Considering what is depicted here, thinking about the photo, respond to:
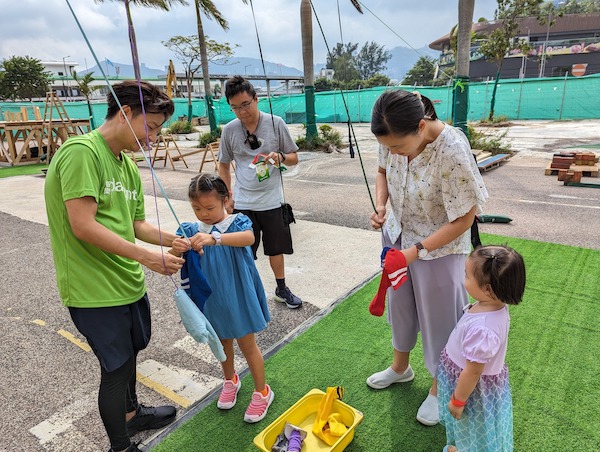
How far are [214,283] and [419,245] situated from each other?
103 cm

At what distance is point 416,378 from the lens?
2.60 m

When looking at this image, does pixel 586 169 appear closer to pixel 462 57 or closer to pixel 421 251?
pixel 462 57

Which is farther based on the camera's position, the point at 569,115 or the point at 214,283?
the point at 569,115

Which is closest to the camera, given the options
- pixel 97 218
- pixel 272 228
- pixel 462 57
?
pixel 97 218

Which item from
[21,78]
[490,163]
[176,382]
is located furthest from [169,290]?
[21,78]

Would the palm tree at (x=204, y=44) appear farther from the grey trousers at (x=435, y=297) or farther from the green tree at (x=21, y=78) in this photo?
the green tree at (x=21, y=78)

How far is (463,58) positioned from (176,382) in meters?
9.94

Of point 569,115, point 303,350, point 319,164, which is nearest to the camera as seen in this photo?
point 303,350

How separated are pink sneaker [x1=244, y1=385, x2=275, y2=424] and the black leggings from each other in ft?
2.04

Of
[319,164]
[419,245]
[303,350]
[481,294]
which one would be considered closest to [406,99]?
[419,245]

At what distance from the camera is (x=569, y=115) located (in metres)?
20.5

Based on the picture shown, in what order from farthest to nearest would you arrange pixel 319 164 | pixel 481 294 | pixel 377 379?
pixel 319 164, pixel 377 379, pixel 481 294

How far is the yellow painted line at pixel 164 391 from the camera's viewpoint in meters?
2.52

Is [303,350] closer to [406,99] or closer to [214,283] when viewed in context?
[214,283]
